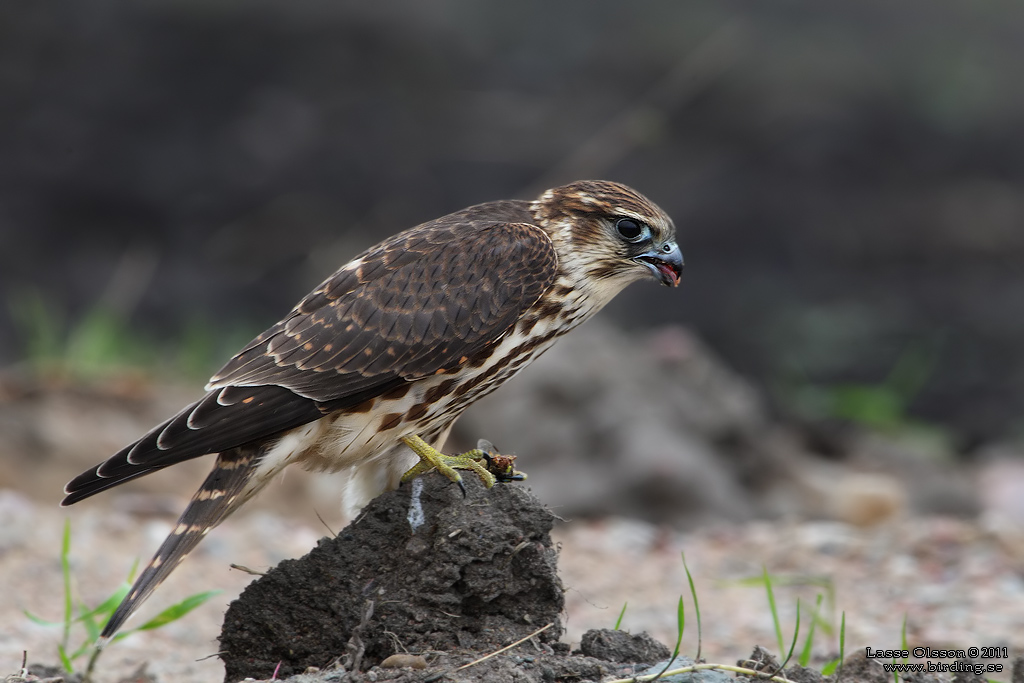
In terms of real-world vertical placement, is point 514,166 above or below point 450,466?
above

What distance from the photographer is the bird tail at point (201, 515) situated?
2.97 m

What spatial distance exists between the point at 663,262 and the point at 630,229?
0.53 ft

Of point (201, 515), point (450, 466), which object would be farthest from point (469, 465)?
point (201, 515)

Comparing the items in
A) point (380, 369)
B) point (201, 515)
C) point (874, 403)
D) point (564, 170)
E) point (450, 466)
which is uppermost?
point (564, 170)

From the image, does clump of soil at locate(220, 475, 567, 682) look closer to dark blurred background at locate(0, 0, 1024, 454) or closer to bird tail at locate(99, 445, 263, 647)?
bird tail at locate(99, 445, 263, 647)

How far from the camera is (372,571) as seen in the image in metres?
2.96

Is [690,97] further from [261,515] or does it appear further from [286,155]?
[261,515]

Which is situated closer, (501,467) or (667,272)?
(501,467)

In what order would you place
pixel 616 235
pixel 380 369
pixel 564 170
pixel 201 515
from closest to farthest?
1. pixel 201 515
2. pixel 380 369
3. pixel 616 235
4. pixel 564 170

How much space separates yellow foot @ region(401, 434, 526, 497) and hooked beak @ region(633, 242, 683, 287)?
1.03 m

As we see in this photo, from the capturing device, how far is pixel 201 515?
3.22 metres

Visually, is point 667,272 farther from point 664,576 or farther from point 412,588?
point 664,576

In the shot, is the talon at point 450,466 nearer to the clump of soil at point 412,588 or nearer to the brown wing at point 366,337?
the clump of soil at point 412,588

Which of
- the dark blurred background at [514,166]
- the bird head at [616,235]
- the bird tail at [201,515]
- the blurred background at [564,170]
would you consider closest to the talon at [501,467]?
the bird tail at [201,515]
